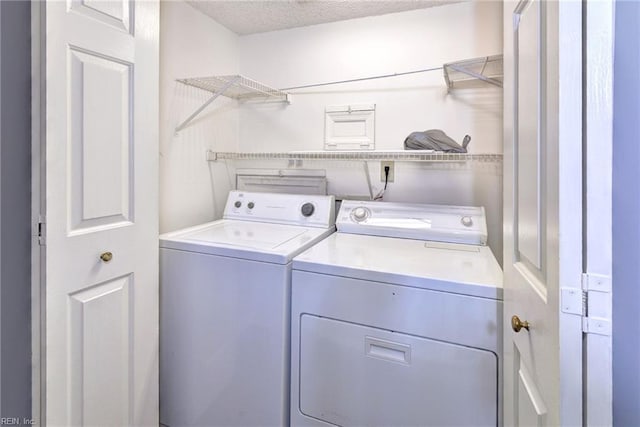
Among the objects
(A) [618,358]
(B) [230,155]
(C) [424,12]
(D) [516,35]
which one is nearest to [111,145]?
(B) [230,155]

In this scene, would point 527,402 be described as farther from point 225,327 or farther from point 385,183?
point 385,183

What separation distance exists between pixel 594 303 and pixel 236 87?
2.21m

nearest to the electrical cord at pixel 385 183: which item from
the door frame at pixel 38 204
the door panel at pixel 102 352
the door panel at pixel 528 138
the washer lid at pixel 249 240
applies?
the washer lid at pixel 249 240

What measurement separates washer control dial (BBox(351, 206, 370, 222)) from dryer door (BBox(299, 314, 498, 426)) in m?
0.78

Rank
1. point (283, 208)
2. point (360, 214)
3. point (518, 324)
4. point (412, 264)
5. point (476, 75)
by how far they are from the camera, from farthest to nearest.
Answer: point (283, 208)
point (360, 214)
point (476, 75)
point (412, 264)
point (518, 324)

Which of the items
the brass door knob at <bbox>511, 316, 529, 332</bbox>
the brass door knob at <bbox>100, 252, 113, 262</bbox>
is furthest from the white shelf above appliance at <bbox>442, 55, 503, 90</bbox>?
the brass door knob at <bbox>100, 252, 113, 262</bbox>

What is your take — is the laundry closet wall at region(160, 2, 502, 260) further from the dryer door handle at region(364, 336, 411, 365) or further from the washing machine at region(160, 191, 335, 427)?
the dryer door handle at region(364, 336, 411, 365)

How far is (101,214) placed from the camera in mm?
1204

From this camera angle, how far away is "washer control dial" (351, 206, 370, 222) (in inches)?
74.7

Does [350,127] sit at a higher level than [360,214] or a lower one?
higher

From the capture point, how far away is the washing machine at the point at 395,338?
107 cm

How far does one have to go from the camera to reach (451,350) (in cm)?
109

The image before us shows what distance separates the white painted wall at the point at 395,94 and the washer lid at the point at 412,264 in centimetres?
51

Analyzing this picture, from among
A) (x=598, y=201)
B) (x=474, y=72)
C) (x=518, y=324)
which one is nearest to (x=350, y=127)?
(x=474, y=72)
